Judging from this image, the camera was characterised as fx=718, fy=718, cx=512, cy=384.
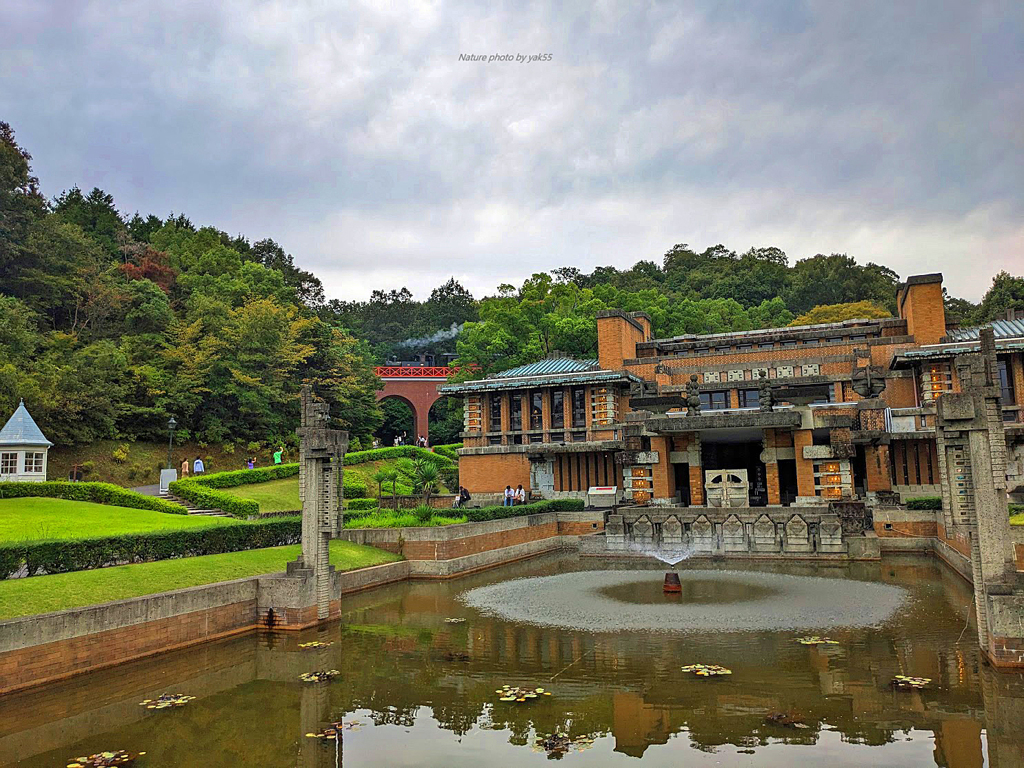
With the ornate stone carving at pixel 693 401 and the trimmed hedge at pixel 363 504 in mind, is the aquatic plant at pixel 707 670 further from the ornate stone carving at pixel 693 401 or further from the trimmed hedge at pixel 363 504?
the trimmed hedge at pixel 363 504

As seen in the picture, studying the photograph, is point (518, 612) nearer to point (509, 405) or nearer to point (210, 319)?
point (509, 405)

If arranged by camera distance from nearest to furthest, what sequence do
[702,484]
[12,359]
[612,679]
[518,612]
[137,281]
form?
[612,679]
[518,612]
[702,484]
[12,359]
[137,281]

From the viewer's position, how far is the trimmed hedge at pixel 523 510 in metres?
27.7

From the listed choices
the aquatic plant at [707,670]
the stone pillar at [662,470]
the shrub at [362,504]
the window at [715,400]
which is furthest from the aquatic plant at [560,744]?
the window at [715,400]

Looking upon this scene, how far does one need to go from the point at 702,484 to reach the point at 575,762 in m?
23.9

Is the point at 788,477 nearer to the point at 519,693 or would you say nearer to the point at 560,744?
→ the point at 519,693

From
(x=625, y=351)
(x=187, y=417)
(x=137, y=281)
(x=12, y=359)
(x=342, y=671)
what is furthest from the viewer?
(x=137, y=281)

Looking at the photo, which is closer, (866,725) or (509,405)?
(866,725)

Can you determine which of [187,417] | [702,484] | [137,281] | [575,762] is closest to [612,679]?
[575,762]

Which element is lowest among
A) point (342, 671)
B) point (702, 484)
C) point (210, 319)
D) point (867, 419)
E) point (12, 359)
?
point (342, 671)

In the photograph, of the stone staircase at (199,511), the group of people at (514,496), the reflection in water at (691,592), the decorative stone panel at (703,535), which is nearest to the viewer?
the reflection in water at (691,592)

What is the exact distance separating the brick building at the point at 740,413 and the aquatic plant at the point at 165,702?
22.7m

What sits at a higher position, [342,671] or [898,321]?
[898,321]

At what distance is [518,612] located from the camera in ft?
56.5
